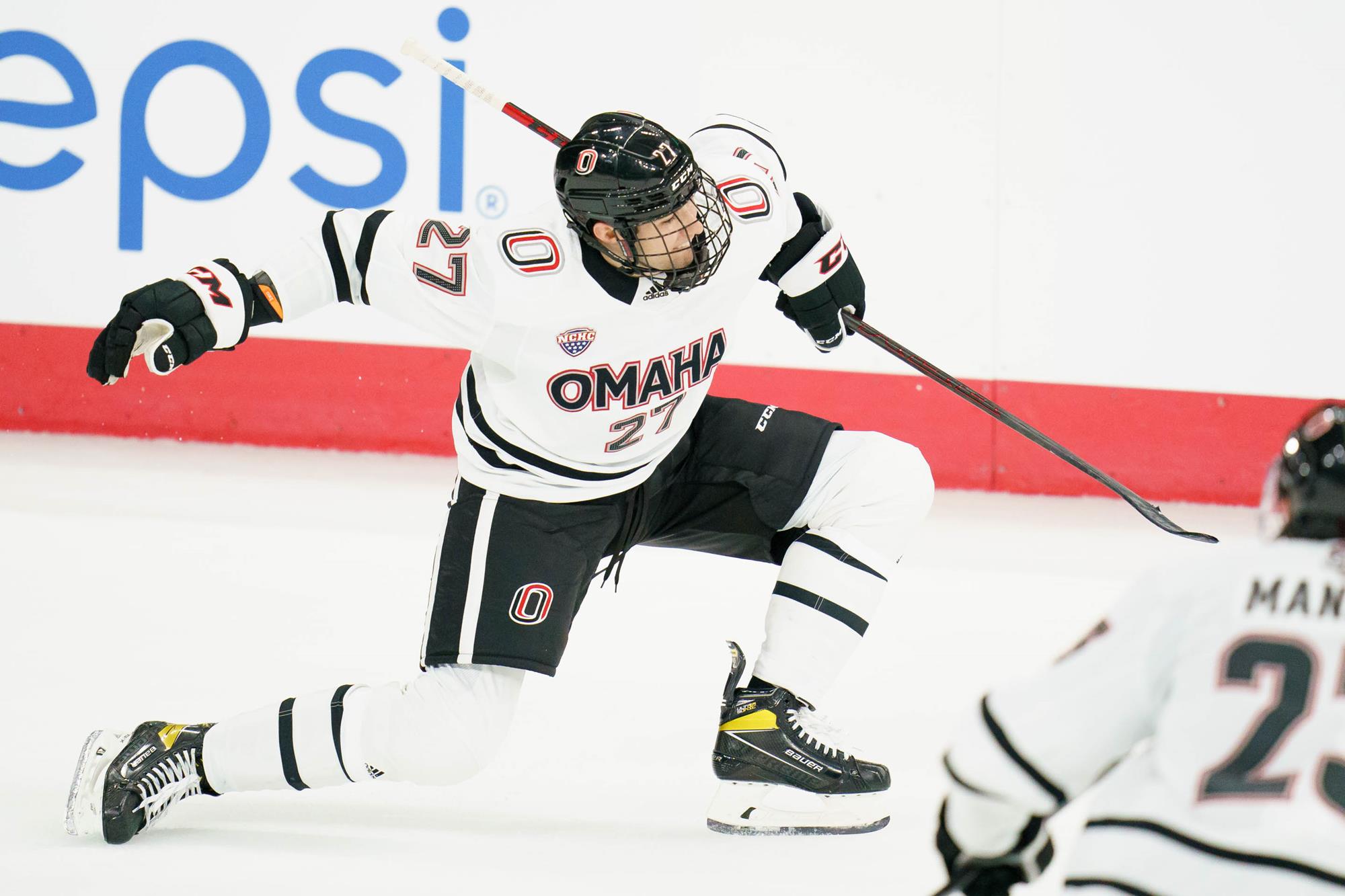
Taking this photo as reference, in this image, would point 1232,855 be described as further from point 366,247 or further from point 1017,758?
point 366,247

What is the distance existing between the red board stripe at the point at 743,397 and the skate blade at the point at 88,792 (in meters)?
2.58

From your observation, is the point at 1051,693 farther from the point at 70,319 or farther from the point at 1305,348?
the point at 70,319

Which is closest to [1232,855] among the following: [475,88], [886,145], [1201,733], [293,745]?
[1201,733]

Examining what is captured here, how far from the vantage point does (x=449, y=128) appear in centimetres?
459

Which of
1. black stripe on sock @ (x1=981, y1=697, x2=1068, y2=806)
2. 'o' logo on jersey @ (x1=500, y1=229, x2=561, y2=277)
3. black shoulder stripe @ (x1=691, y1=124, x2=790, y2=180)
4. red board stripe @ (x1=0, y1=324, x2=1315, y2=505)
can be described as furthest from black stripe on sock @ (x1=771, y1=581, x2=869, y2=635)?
red board stripe @ (x1=0, y1=324, x2=1315, y2=505)

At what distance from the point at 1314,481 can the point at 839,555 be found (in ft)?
4.00

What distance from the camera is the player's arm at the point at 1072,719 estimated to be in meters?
1.20

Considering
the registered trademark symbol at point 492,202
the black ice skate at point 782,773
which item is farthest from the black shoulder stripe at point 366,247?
the registered trademark symbol at point 492,202

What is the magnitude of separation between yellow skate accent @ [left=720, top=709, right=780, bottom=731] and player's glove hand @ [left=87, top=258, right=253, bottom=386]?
93 centimetres

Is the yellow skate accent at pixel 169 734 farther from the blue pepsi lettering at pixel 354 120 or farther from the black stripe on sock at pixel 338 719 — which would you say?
the blue pepsi lettering at pixel 354 120

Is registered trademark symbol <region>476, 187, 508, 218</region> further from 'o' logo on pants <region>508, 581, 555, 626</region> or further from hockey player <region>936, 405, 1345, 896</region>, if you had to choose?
hockey player <region>936, 405, 1345, 896</region>

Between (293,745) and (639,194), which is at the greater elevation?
(639,194)

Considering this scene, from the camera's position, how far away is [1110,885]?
1203 millimetres

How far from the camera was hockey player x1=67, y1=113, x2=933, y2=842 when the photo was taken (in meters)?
2.15
